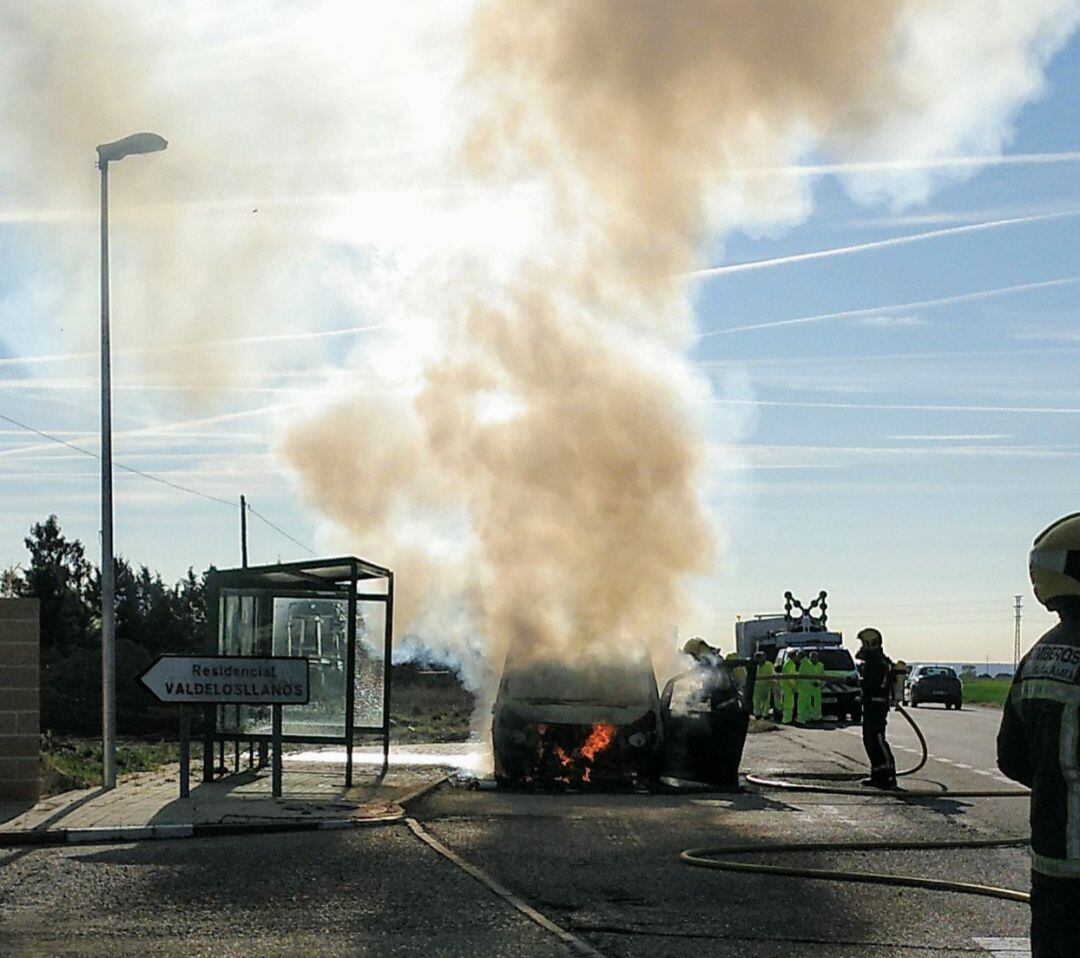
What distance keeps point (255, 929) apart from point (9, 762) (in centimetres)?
→ 750

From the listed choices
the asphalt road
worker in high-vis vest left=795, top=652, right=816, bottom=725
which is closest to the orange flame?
the asphalt road

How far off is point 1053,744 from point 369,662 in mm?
15072

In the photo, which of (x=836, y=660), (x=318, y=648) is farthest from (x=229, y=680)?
(x=836, y=660)

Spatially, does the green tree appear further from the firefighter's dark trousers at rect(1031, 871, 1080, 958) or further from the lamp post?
the firefighter's dark trousers at rect(1031, 871, 1080, 958)

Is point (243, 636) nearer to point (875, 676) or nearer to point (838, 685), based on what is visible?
point (875, 676)

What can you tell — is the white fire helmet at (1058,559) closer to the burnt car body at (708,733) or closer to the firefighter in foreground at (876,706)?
the burnt car body at (708,733)

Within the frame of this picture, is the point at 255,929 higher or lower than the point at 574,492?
lower

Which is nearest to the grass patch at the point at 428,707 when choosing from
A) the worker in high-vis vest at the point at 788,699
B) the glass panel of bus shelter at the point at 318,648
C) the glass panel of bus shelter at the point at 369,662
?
the worker in high-vis vest at the point at 788,699

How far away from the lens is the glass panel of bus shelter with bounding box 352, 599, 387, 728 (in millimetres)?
19031

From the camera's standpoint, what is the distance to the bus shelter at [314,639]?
57.1 ft

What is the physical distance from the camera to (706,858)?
1134cm

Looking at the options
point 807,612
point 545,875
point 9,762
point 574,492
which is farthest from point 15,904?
point 807,612

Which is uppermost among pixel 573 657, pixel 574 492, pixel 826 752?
pixel 574 492

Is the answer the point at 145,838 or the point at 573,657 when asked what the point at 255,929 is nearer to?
the point at 145,838
